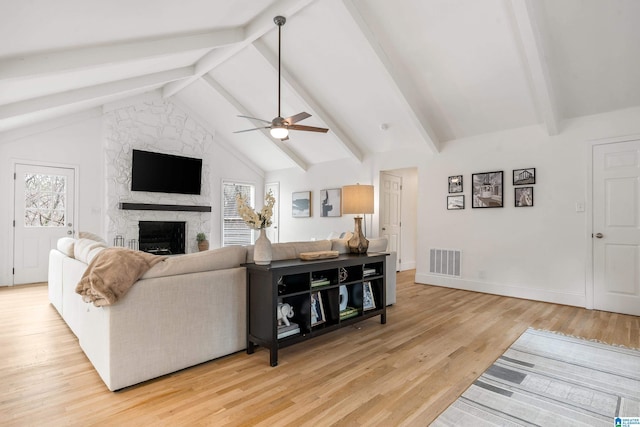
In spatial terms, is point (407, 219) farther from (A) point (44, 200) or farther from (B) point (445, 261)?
(A) point (44, 200)

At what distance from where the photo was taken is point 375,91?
203 inches

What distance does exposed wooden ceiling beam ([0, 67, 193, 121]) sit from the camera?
434cm

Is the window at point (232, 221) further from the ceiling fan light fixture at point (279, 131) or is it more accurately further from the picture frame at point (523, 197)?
the picture frame at point (523, 197)

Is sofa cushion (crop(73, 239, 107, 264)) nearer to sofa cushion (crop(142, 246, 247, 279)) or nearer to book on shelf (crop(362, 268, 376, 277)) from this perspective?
sofa cushion (crop(142, 246, 247, 279))

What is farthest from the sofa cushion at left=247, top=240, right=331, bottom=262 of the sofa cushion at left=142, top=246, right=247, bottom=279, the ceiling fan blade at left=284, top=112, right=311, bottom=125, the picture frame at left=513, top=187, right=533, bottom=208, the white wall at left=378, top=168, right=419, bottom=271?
the white wall at left=378, top=168, right=419, bottom=271

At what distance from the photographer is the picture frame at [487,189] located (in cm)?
510

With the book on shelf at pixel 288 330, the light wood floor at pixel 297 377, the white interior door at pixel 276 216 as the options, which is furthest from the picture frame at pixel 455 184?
the white interior door at pixel 276 216

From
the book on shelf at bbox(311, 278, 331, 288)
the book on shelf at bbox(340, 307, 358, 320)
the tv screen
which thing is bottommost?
the book on shelf at bbox(340, 307, 358, 320)

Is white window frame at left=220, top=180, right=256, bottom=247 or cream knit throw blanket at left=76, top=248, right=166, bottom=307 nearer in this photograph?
cream knit throw blanket at left=76, top=248, right=166, bottom=307

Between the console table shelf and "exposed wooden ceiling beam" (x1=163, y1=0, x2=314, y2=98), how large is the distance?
9.83ft

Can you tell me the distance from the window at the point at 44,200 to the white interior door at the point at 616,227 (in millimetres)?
8233

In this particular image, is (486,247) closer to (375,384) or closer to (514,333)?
(514,333)

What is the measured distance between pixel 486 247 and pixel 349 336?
3.17 meters

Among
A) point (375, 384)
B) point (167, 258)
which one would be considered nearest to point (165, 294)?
point (167, 258)
